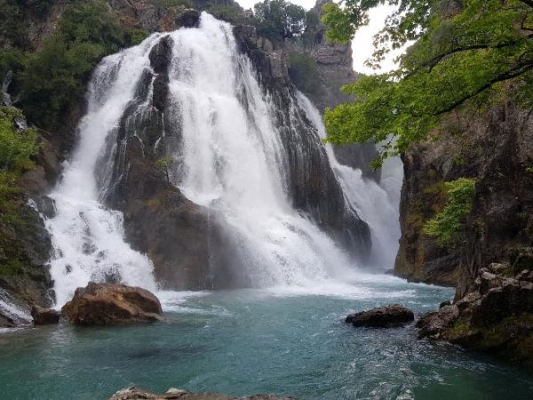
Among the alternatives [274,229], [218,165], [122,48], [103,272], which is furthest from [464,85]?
[122,48]

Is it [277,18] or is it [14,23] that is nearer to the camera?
[14,23]

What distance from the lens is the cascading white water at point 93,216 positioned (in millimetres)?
21428

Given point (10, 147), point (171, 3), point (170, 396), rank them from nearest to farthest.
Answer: point (170, 396), point (10, 147), point (171, 3)

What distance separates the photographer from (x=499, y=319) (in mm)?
→ 10586

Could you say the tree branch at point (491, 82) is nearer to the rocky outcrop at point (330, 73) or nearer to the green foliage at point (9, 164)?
the green foliage at point (9, 164)

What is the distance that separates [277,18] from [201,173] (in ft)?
116

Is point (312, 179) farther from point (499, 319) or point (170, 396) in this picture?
point (170, 396)

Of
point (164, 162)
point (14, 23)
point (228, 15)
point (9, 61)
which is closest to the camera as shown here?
point (164, 162)

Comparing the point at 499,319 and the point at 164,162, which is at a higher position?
the point at 164,162

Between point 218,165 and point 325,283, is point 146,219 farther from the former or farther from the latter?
point 325,283

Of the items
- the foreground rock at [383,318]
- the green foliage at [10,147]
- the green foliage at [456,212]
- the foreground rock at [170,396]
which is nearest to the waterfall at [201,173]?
the green foliage at [10,147]

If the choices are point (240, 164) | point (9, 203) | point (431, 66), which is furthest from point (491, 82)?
point (240, 164)

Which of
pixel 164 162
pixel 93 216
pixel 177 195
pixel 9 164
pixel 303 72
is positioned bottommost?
pixel 93 216

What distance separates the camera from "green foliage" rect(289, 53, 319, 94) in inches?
2158
